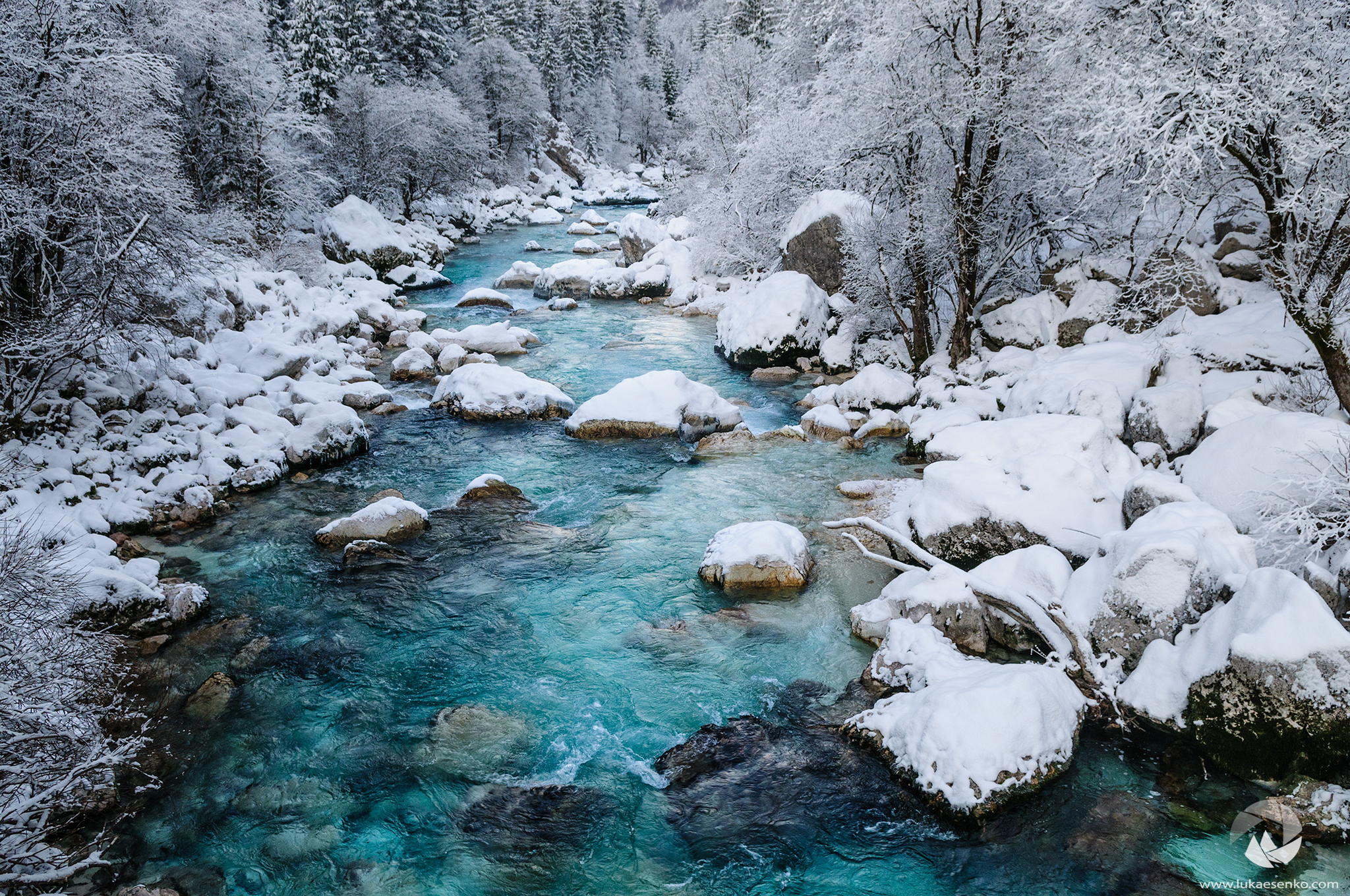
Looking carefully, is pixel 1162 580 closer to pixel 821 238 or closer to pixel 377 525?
pixel 377 525

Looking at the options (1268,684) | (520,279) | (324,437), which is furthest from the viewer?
(520,279)

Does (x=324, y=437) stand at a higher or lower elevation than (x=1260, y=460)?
lower

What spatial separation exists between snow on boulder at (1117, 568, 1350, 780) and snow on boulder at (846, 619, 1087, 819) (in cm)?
93

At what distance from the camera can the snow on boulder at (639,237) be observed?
3023 cm

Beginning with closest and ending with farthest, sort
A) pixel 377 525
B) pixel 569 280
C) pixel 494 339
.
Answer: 1. pixel 377 525
2. pixel 494 339
3. pixel 569 280

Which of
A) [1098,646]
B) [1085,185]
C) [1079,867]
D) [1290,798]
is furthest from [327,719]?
[1085,185]

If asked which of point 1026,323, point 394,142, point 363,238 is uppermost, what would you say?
point 394,142

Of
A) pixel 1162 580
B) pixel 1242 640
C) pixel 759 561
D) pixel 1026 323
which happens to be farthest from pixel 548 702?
pixel 1026 323

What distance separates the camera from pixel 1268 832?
564 centimetres

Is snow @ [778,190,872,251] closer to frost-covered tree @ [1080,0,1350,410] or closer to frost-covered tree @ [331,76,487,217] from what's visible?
frost-covered tree @ [1080,0,1350,410]

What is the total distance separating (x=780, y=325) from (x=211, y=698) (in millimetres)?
13917

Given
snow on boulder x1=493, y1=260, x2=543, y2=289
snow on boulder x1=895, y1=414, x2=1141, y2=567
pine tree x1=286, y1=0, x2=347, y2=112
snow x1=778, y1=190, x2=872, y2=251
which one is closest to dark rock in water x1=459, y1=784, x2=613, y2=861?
snow on boulder x1=895, y1=414, x2=1141, y2=567

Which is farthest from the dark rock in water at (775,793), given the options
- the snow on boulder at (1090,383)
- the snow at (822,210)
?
the snow at (822,210)

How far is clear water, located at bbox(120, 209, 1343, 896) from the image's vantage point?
18.6ft
